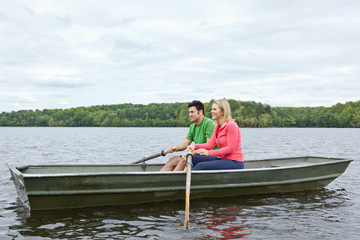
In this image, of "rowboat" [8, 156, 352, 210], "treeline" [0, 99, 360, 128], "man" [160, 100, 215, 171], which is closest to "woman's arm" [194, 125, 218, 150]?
"man" [160, 100, 215, 171]

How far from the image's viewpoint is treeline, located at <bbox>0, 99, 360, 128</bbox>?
110750 mm

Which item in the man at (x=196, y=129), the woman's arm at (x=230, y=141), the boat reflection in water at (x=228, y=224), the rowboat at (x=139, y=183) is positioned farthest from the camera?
the man at (x=196, y=129)

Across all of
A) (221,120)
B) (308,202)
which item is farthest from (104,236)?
(308,202)

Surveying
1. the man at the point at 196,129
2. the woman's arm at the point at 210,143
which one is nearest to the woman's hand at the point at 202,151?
the woman's arm at the point at 210,143

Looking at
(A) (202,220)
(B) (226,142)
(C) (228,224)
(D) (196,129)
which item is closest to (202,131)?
(D) (196,129)

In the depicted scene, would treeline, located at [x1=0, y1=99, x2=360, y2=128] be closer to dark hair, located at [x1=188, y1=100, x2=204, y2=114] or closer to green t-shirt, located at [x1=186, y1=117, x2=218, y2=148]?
green t-shirt, located at [x1=186, y1=117, x2=218, y2=148]

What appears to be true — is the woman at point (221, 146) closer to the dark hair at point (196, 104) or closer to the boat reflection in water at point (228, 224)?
the dark hair at point (196, 104)

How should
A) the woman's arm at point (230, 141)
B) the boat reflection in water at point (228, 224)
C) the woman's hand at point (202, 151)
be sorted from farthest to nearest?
the woman's hand at point (202, 151) → the woman's arm at point (230, 141) → the boat reflection in water at point (228, 224)

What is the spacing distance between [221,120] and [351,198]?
14.5 ft

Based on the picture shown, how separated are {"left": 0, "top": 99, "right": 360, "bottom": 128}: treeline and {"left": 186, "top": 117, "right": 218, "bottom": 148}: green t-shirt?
310ft

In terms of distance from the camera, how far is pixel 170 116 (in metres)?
120

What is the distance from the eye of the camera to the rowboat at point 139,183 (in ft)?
22.5

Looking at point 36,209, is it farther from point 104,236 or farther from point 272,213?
point 272,213

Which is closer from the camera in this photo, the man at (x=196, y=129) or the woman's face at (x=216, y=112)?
the woman's face at (x=216, y=112)
